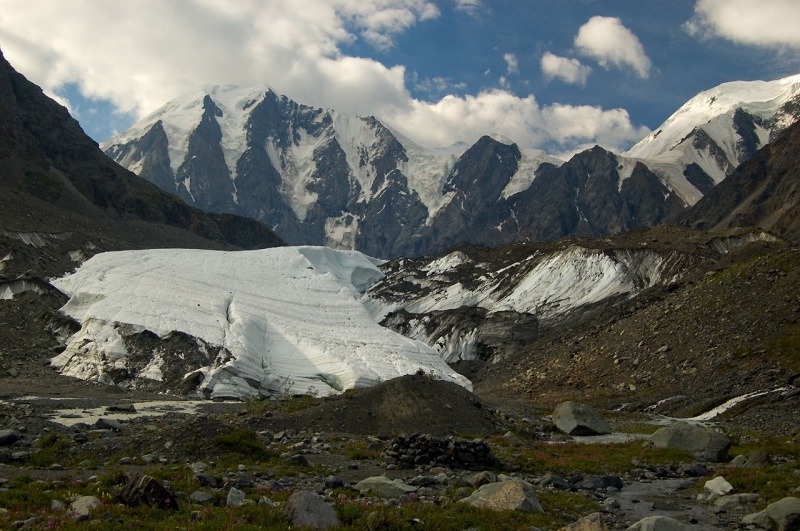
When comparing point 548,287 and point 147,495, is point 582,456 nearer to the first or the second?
point 147,495

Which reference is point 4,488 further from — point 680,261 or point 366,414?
point 680,261

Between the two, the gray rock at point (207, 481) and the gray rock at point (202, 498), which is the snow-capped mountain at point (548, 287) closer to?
the gray rock at point (207, 481)

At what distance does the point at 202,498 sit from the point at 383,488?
16.4 ft

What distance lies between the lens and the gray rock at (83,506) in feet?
46.9

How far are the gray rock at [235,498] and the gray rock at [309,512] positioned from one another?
1.71 m

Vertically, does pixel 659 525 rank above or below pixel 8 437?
below

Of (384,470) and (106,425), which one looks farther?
(106,425)

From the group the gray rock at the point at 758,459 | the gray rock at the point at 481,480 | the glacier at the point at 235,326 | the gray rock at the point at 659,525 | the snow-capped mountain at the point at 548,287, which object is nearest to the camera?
the gray rock at the point at 659,525

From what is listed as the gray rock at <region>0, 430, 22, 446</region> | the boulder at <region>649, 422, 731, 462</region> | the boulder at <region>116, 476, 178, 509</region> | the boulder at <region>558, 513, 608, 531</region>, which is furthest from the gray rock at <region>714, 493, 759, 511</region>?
the gray rock at <region>0, 430, 22, 446</region>

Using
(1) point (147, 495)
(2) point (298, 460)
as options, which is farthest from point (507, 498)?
(2) point (298, 460)

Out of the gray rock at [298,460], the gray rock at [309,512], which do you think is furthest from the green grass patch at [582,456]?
the gray rock at [309,512]

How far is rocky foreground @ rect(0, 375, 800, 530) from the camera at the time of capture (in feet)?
50.6

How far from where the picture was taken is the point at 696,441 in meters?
29.9

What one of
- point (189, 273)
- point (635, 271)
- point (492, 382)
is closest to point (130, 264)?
point (189, 273)
